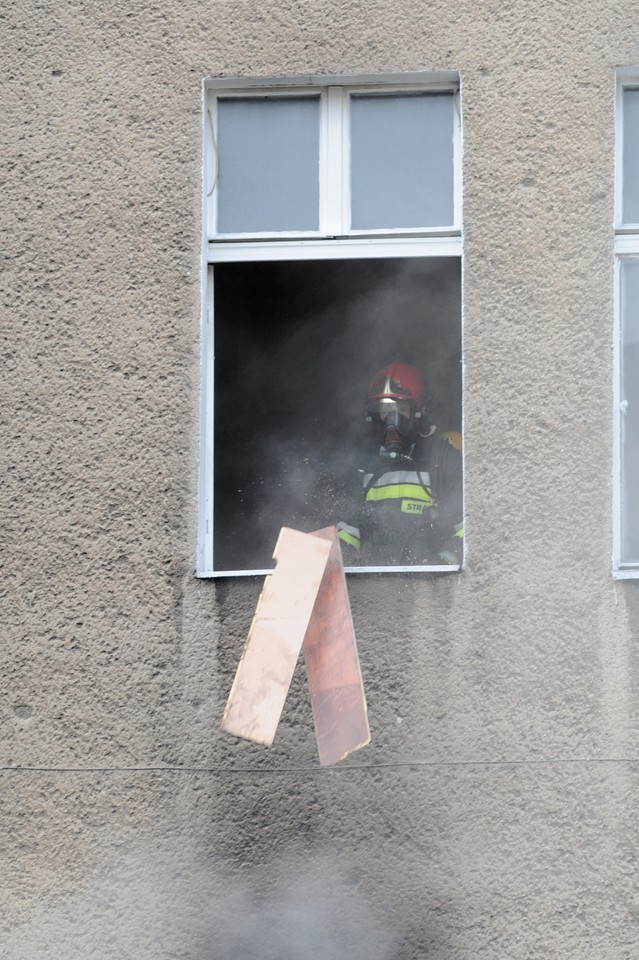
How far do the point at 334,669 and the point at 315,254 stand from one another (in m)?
1.70

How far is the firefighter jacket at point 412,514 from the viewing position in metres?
5.90

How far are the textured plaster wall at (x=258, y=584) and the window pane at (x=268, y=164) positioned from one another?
7.8 inches

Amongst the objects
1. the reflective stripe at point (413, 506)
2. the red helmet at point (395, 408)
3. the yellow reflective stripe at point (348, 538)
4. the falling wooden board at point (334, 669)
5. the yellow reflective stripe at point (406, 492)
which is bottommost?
the falling wooden board at point (334, 669)

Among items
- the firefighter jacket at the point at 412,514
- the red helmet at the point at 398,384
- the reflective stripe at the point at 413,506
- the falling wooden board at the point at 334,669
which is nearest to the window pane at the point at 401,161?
the red helmet at the point at 398,384

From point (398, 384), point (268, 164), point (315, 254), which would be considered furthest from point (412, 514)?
point (268, 164)

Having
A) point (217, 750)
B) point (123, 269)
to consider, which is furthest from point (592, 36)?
point (217, 750)

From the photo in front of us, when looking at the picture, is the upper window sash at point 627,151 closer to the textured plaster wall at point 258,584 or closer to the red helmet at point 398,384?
the textured plaster wall at point 258,584

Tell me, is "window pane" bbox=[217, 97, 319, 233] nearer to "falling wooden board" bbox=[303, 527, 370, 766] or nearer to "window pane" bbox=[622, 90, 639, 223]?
"window pane" bbox=[622, 90, 639, 223]

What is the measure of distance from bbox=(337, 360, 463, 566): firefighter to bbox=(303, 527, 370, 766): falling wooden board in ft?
2.95

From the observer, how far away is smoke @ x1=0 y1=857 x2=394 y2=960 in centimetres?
532

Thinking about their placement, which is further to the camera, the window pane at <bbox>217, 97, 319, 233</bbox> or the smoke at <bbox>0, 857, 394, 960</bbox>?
the window pane at <bbox>217, 97, 319, 233</bbox>

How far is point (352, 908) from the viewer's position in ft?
17.4

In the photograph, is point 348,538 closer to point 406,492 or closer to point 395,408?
point 406,492

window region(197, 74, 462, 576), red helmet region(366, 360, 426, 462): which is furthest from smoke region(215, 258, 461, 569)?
red helmet region(366, 360, 426, 462)
